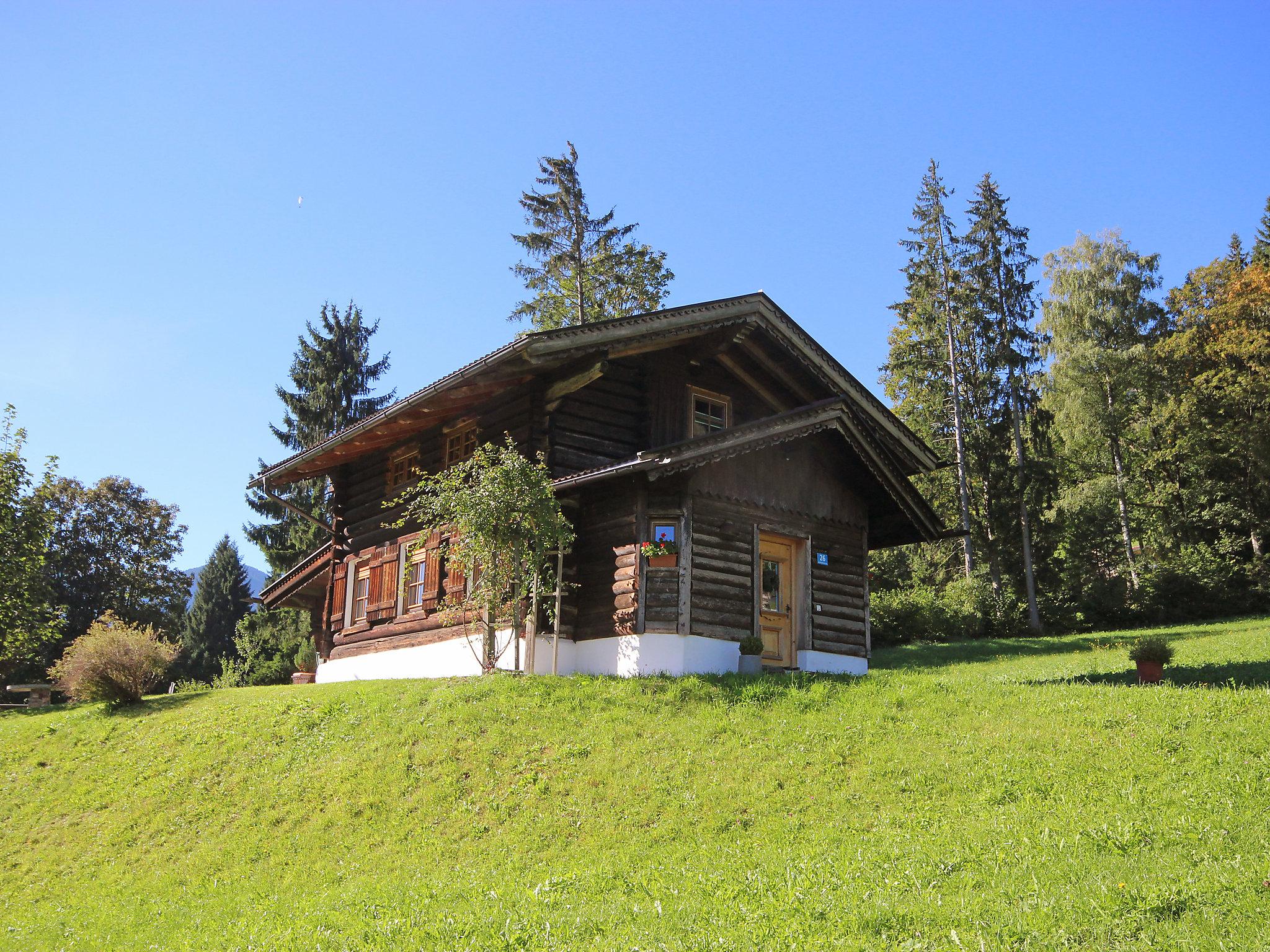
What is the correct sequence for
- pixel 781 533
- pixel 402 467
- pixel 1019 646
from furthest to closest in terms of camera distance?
pixel 1019 646, pixel 402 467, pixel 781 533

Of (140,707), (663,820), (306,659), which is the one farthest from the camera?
(306,659)

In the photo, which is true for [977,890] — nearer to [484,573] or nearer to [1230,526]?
[484,573]

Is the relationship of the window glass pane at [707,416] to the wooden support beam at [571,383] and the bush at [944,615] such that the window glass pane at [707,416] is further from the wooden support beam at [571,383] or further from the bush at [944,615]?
the bush at [944,615]

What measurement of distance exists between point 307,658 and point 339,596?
428 inches

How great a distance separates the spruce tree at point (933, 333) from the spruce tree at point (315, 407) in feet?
73.7

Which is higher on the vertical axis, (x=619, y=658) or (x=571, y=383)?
(x=571, y=383)

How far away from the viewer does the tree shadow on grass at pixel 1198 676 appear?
16559 millimetres

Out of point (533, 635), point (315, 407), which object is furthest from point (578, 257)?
point (533, 635)

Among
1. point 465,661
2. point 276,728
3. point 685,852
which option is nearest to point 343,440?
point 465,661

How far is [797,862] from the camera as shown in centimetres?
918

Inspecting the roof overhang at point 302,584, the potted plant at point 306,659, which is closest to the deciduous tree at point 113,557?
the potted plant at point 306,659

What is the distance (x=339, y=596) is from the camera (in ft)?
80.1

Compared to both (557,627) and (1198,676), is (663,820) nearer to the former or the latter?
(557,627)

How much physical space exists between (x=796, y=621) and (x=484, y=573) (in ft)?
19.8
